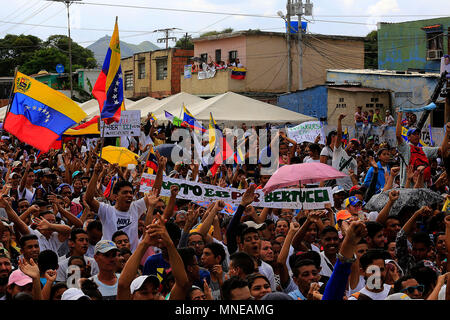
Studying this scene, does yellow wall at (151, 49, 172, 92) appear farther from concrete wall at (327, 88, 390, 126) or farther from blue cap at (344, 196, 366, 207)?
blue cap at (344, 196, 366, 207)

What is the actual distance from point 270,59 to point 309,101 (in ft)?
24.1

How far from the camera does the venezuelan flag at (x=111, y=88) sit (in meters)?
10.6

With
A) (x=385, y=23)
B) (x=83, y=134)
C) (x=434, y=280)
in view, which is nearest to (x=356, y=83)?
(x=385, y=23)

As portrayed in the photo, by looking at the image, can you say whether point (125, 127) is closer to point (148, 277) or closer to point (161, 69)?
point (148, 277)

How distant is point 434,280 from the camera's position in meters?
5.32

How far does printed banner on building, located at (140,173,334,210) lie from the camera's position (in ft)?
25.7

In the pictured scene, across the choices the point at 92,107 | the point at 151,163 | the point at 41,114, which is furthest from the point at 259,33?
the point at 41,114

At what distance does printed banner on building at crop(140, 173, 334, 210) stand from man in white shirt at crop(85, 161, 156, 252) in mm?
960

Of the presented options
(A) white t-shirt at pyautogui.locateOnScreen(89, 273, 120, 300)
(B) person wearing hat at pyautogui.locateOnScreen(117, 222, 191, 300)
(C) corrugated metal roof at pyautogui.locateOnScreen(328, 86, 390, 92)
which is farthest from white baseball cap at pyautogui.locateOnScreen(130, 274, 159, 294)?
(C) corrugated metal roof at pyautogui.locateOnScreen(328, 86, 390, 92)

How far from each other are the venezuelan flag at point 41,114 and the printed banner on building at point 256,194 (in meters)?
2.40

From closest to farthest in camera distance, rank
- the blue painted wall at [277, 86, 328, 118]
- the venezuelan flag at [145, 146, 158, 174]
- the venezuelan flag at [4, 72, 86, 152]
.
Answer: the venezuelan flag at [4, 72, 86, 152]
the venezuelan flag at [145, 146, 158, 174]
the blue painted wall at [277, 86, 328, 118]

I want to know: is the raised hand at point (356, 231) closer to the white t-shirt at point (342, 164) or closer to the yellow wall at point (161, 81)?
the white t-shirt at point (342, 164)

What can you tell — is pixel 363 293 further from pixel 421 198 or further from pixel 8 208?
pixel 8 208

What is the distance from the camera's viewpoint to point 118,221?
7.33 meters
